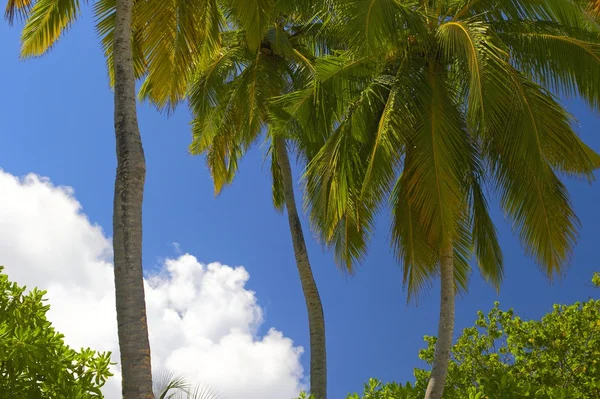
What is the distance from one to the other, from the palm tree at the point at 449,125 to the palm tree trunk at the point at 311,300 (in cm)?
212

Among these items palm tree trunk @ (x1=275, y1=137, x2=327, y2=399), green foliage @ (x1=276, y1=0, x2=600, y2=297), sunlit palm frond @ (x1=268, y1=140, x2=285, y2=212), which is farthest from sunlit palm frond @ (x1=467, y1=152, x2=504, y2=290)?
sunlit palm frond @ (x1=268, y1=140, x2=285, y2=212)

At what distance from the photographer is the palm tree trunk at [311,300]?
14348 mm

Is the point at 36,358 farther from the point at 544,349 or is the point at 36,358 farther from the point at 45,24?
the point at 544,349

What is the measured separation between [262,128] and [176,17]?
6.66 metres

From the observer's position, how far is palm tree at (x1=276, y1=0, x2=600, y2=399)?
10.7m

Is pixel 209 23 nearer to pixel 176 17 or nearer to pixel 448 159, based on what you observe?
pixel 176 17

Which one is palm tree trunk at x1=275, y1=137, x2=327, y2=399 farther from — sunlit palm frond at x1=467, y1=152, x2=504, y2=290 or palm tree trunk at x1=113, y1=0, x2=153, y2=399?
palm tree trunk at x1=113, y1=0, x2=153, y2=399

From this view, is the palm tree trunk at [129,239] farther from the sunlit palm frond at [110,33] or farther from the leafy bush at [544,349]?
the leafy bush at [544,349]

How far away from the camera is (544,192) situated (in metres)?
11.1

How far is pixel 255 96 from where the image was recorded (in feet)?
51.4

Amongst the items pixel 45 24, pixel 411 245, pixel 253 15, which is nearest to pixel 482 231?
pixel 411 245

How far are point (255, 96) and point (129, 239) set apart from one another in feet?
28.0

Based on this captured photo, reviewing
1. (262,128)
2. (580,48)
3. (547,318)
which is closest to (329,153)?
(580,48)

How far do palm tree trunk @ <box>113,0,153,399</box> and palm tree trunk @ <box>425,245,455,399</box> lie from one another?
530 cm
